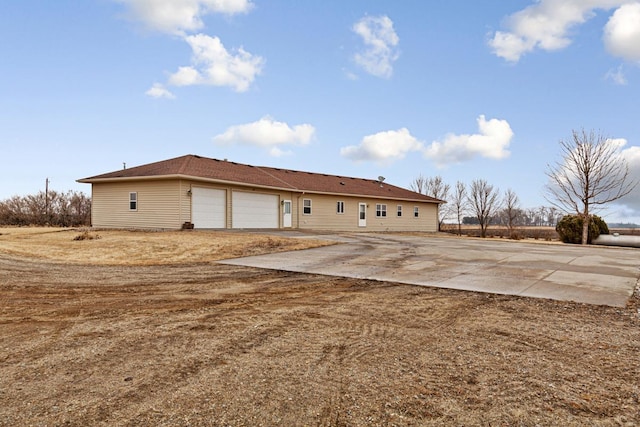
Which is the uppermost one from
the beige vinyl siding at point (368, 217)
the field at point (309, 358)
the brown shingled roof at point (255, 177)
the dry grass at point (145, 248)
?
the brown shingled roof at point (255, 177)

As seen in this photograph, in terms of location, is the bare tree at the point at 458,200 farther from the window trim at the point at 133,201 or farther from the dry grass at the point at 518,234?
the window trim at the point at 133,201

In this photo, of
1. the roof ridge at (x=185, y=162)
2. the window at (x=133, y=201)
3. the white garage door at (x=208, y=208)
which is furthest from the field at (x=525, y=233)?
the window at (x=133, y=201)

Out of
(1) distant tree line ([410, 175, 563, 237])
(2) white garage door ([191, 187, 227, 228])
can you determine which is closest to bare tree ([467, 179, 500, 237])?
(1) distant tree line ([410, 175, 563, 237])

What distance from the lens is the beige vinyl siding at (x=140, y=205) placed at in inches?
778

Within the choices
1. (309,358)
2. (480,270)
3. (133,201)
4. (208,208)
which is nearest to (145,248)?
(208,208)

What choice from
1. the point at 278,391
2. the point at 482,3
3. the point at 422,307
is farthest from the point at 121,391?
the point at 482,3

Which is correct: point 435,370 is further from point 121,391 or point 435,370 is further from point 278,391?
point 121,391

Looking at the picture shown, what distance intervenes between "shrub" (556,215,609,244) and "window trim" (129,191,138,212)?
2663 cm

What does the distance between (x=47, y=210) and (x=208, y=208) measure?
20.9 metres

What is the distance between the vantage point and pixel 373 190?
32219 millimetres

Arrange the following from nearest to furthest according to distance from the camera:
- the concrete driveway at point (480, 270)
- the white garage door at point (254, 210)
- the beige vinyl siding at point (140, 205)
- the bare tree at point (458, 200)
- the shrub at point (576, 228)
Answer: the concrete driveway at point (480, 270) → the beige vinyl siding at point (140, 205) → the white garage door at point (254, 210) → the shrub at point (576, 228) → the bare tree at point (458, 200)

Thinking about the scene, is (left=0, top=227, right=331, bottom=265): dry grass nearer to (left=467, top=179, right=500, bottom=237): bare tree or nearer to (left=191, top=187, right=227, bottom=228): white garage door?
(left=191, top=187, right=227, bottom=228): white garage door

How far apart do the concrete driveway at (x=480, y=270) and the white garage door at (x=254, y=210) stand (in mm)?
9901

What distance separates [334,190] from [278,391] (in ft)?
84.3
